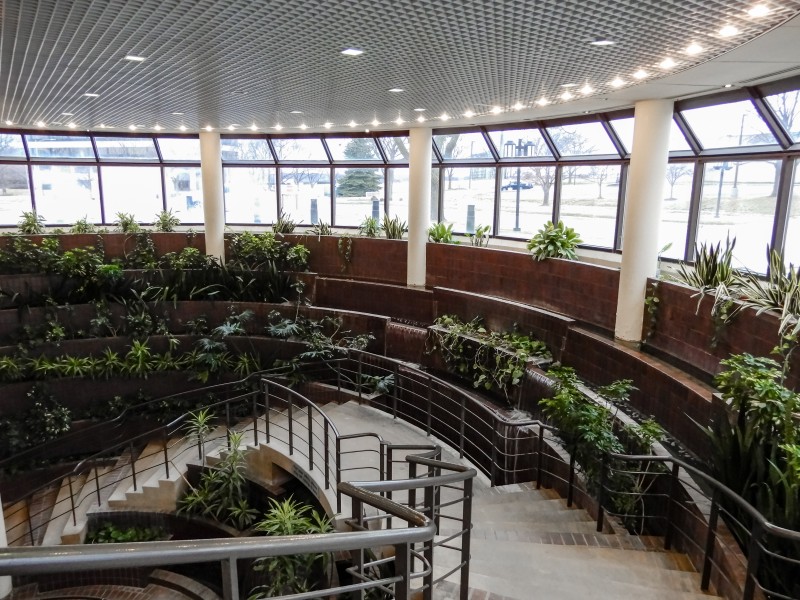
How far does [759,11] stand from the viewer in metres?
3.47

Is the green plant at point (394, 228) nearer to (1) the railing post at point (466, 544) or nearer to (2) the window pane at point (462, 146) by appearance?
(2) the window pane at point (462, 146)

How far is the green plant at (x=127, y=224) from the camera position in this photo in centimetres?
1170

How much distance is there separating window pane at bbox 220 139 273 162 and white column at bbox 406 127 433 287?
4056 millimetres

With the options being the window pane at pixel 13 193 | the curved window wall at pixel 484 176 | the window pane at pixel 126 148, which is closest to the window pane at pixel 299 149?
the curved window wall at pixel 484 176

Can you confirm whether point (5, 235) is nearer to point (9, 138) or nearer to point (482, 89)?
point (9, 138)

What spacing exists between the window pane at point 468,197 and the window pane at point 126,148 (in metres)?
6.66

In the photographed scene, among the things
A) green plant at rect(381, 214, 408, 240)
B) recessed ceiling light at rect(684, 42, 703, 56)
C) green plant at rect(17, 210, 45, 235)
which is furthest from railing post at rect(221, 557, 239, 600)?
green plant at rect(17, 210, 45, 235)

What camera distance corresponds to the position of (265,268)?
10.8 metres

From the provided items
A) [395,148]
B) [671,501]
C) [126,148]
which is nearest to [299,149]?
[395,148]

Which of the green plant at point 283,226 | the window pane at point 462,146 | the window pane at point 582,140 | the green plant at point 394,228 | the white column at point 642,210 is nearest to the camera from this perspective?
the white column at point 642,210

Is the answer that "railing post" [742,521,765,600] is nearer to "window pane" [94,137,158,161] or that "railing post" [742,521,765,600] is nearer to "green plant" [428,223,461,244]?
"green plant" [428,223,461,244]

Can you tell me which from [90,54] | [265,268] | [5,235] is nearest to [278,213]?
[265,268]

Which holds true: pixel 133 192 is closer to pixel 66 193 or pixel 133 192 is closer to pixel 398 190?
pixel 66 193

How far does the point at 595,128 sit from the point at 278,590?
753cm
